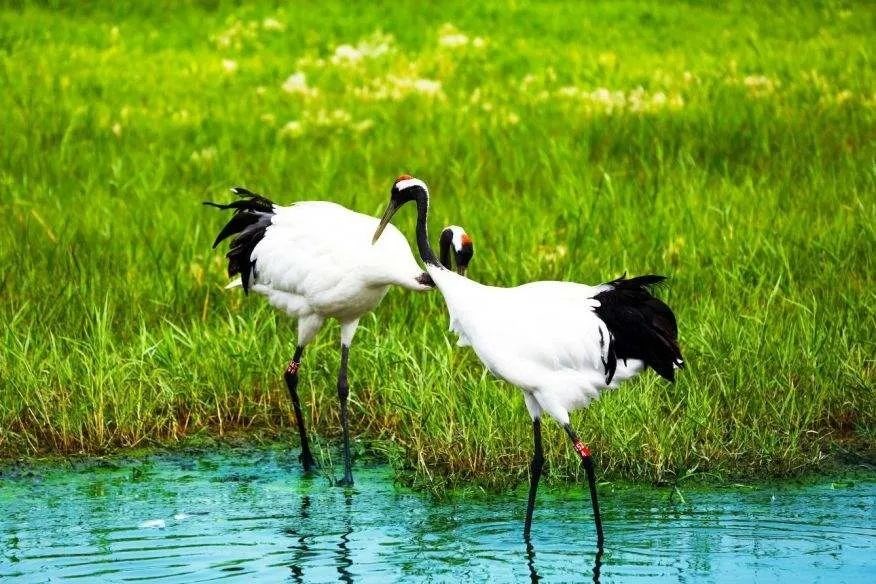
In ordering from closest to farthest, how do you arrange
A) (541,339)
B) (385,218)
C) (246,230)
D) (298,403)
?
(541,339), (385,218), (298,403), (246,230)

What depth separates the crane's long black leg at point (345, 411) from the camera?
6.83 m

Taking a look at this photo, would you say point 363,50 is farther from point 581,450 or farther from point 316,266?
point 581,450

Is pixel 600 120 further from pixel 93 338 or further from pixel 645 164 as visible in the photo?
pixel 93 338

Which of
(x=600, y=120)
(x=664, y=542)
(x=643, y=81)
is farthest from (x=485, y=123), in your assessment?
(x=664, y=542)

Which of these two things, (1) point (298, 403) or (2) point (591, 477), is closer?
(2) point (591, 477)

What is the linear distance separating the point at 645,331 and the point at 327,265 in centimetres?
171

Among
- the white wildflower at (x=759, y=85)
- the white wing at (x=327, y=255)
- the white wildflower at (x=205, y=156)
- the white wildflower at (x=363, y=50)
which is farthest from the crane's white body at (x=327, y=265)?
the white wildflower at (x=363, y=50)

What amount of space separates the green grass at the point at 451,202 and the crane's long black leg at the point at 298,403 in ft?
0.84

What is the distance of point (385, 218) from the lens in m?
6.74

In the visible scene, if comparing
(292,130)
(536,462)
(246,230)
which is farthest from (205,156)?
(536,462)

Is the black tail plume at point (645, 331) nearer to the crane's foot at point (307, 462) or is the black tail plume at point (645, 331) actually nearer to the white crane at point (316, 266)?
the white crane at point (316, 266)

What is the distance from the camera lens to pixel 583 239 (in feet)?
29.6

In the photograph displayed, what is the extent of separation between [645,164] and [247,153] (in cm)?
301

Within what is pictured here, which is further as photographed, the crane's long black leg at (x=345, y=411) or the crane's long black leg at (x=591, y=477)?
the crane's long black leg at (x=345, y=411)
